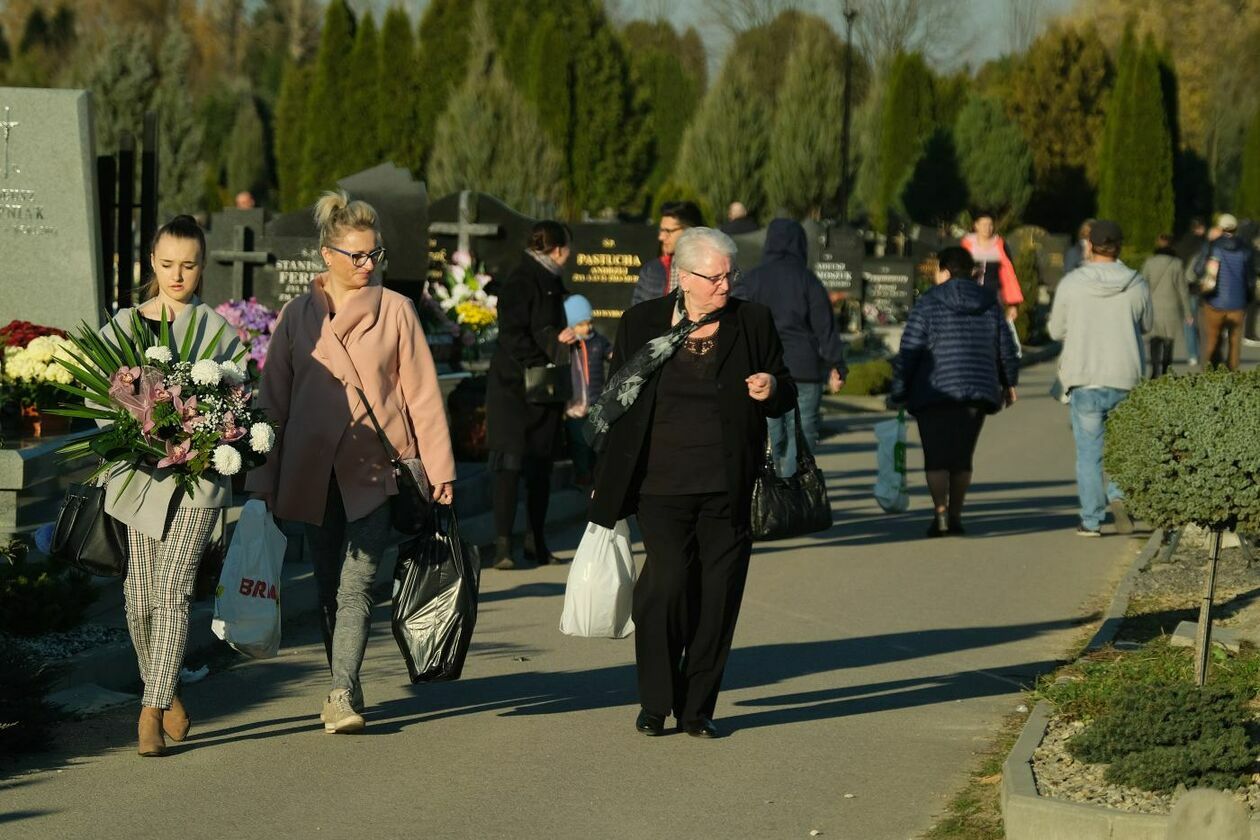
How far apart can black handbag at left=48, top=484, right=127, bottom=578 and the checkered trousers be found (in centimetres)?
8

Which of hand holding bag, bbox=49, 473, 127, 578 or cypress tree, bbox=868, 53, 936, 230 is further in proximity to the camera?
cypress tree, bbox=868, 53, 936, 230

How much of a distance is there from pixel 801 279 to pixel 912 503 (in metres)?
2.94

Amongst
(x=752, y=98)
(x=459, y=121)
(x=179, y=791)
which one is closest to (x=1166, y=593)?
(x=179, y=791)

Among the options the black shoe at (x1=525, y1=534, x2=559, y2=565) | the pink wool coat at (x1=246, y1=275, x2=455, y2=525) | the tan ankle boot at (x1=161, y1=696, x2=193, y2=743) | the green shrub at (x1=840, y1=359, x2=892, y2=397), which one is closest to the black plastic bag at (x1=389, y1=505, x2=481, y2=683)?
the pink wool coat at (x1=246, y1=275, x2=455, y2=525)

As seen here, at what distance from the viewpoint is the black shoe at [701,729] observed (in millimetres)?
7066

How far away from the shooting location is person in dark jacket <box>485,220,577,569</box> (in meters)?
11.1

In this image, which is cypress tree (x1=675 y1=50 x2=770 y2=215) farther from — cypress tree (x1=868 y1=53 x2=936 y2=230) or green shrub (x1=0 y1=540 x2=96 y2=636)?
green shrub (x1=0 y1=540 x2=96 y2=636)

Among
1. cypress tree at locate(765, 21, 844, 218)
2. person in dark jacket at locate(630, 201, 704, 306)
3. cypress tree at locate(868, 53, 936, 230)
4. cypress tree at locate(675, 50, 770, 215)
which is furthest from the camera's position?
cypress tree at locate(868, 53, 936, 230)

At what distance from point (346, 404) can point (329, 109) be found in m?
40.8

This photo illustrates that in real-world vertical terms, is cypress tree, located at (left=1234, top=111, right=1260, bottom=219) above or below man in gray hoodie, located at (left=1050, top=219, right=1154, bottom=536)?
above

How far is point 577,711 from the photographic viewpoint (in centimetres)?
757

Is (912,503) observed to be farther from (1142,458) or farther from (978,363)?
(1142,458)

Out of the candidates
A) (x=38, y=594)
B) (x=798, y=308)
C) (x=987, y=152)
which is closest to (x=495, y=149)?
(x=987, y=152)

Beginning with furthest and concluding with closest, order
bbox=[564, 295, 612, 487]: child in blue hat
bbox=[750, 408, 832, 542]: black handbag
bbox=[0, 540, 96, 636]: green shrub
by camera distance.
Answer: bbox=[564, 295, 612, 487]: child in blue hat, bbox=[0, 540, 96, 636]: green shrub, bbox=[750, 408, 832, 542]: black handbag
